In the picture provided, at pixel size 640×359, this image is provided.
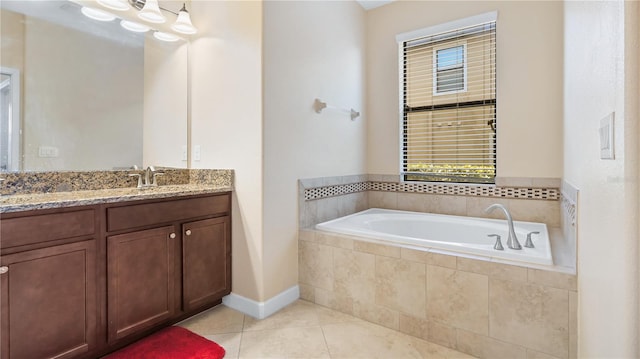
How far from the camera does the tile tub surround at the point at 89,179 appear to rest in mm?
1771

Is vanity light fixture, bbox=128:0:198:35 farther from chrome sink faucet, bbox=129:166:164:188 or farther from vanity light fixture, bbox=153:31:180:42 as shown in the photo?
Answer: chrome sink faucet, bbox=129:166:164:188

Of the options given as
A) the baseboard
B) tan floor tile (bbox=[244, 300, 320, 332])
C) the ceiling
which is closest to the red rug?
tan floor tile (bbox=[244, 300, 320, 332])

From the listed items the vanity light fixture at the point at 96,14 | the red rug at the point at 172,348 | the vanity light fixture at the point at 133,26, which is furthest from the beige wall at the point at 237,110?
the vanity light fixture at the point at 96,14

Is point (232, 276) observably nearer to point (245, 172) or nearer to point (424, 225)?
point (245, 172)

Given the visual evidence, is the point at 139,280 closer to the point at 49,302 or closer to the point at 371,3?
the point at 49,302

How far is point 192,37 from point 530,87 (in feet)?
9.01

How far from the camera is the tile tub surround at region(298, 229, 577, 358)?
1525 millimetres

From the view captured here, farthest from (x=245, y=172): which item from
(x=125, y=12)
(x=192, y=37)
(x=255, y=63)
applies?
(x=125, y=12)

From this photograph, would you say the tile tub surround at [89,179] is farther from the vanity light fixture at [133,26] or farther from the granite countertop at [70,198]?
the vanity light fixture at [133,26]

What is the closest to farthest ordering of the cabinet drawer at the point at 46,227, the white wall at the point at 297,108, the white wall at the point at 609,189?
1. the white wall at the point at 609,189
2. the cabinet drawer at the point at 46,227
3. the white wall at the point at 297,108

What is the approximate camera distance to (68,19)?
1.99 m

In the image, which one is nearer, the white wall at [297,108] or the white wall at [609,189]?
the white wall at [609,189]

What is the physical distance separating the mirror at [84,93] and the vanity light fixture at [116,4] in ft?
0.39

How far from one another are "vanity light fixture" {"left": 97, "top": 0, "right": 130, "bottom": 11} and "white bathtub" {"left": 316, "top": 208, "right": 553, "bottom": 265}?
2.06 m
